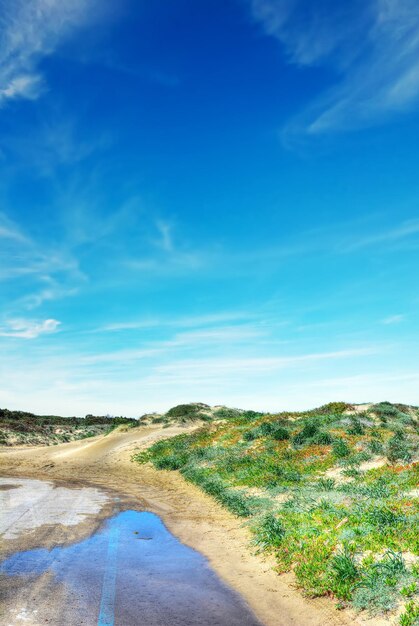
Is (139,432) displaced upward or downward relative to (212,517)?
upward

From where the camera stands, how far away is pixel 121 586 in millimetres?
8484

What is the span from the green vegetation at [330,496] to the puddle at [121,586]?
5.34 ft

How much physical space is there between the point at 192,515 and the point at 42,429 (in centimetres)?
4687

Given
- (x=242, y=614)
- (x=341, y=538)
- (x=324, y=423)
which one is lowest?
(x=242, y=614)

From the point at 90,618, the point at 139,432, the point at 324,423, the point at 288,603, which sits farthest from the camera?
the point at 139,432

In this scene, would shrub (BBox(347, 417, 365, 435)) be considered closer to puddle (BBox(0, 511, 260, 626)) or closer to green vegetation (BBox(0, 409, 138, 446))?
puddle (BBox(0, 511, 260, 626))

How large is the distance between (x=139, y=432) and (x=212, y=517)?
30736 millimetres

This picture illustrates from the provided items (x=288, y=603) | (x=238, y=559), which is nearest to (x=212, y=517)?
(x=238, y=559)

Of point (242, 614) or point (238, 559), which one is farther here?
point (238, 559)

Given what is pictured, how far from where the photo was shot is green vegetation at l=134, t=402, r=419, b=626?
26.4 feet

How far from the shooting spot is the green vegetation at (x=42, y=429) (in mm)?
48750

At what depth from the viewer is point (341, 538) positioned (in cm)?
990

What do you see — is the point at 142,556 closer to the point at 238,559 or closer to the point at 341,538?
the point at 238,559

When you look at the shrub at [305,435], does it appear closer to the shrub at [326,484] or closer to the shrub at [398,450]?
the shrub at [398,450]
